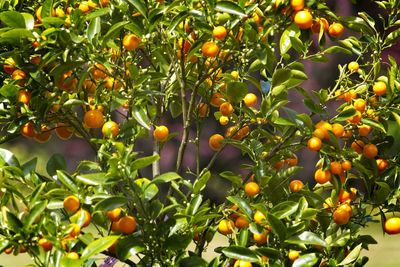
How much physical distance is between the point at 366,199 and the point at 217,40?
41.0 inches

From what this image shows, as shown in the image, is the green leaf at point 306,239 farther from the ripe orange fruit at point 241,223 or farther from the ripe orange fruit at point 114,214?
the ripe orange fruit at point 114,214

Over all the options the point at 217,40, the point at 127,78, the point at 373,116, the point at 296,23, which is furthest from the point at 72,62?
the point at 373,116

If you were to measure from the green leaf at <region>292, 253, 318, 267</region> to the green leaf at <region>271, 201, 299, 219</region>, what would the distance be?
0.16 m

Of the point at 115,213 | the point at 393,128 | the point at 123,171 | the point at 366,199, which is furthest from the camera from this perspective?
the point at 393,128

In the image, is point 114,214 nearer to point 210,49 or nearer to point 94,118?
point 94,118

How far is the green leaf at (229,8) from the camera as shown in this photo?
109 inches

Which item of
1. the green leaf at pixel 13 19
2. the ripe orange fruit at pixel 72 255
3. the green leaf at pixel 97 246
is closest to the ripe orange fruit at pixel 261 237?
the green leaf at pixel 97 246

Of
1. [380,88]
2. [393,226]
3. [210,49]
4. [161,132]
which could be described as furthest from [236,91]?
[393,226]

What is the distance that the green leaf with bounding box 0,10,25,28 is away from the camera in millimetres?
2809

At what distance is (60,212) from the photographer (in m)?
3.23

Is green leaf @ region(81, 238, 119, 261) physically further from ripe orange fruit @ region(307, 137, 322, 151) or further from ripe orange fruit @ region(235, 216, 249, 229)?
ripe orange fruit @ region(307, 137, 322, 151)

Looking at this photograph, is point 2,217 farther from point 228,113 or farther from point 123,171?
point 228,113

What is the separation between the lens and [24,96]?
3113mm

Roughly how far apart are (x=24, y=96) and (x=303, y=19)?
1125 mm
